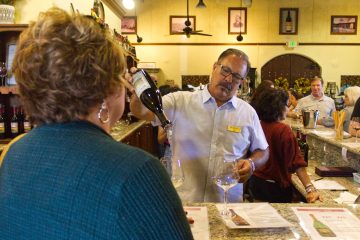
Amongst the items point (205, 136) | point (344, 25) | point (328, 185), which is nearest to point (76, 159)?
point (205, 136)

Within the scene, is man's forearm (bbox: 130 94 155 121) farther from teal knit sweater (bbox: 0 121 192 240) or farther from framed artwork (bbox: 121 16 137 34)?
framed artwork (bbox: 121 16 137 34)

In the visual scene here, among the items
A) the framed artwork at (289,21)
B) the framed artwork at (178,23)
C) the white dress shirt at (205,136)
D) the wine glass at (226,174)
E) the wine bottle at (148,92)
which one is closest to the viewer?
the wine glass at (226,174)

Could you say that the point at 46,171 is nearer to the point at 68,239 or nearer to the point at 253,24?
the point at 68,239

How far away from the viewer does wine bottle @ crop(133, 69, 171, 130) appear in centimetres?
158

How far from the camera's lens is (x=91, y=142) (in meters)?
0.70

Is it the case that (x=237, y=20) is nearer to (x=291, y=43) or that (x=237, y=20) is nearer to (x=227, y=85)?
(x=291, y=43)

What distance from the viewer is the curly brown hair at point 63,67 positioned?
733 millimetres

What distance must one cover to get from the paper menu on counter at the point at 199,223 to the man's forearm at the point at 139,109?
547mm

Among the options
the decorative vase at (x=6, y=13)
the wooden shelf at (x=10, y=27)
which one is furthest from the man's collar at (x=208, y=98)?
the decorative vase at (x=6, y=13)

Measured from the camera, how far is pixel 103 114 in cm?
82

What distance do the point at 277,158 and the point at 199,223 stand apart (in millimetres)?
1469

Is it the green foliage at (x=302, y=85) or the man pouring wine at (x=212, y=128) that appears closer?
the man pouring wine at (x=212, y=128)

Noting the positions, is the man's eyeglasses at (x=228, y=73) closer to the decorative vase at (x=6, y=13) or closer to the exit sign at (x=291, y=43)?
the decorative vase at (x=6, y=13)

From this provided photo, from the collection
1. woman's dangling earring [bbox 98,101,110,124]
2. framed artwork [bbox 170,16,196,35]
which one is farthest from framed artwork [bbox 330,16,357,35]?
woman's dangling earring [bbox 98,101,110,124]
